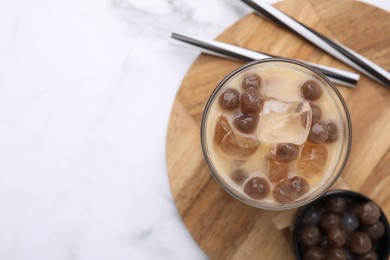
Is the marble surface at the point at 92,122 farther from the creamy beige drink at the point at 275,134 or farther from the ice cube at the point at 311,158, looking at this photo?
the ice cube at the point at 311,158

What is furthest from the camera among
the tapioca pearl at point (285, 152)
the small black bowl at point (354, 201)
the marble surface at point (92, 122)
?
the marble surface at point (92, 122)

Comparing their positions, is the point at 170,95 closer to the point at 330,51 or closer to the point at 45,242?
the point at 330,51

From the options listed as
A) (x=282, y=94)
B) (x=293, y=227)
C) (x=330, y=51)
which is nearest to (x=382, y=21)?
(x=330, y=51)

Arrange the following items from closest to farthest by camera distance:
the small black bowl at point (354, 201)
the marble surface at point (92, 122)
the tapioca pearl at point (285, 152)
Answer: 1. the tapioca pearl at point (285, 152)
2. the small black bowl at point (354, 201)
3. the marble surface at point (92, 122)

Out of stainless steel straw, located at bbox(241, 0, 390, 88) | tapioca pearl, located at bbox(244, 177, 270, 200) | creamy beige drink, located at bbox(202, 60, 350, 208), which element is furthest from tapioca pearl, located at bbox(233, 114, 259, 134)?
stainless steel straw, located at bbox(241, 0, 390, 88)

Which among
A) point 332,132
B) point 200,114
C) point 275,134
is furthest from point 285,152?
point 200,114

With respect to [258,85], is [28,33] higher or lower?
lower

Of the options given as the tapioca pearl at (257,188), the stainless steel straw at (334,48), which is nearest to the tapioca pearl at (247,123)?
the tapioca pearl at (257,188)
